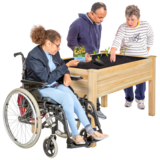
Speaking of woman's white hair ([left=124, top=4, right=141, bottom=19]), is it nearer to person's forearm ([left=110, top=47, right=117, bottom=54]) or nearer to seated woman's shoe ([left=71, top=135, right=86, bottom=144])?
person's forearm ([left=110, top=47, right=117, bottom=54])

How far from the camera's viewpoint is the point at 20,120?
5035mm

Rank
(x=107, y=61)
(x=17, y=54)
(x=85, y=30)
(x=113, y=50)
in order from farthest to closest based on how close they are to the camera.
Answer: (x=113, y=50) < (x=85, y=30) < (x=107, y=61) < (x=17, y=54)

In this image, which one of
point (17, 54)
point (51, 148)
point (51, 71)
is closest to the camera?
point (51, 148)

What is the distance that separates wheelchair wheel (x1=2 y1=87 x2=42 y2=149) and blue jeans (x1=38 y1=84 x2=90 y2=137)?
232mm

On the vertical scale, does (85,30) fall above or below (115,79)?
above

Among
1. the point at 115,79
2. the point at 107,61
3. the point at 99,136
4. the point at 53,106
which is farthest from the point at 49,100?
the point at 107,61

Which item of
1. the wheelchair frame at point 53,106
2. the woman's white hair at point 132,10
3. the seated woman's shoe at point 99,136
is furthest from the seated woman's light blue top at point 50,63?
the woman's white hair at point 132,10

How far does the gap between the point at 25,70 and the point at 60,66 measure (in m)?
0.43

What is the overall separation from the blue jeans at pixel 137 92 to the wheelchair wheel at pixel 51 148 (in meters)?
2.22

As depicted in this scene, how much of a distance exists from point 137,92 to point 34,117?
2342 millimetres

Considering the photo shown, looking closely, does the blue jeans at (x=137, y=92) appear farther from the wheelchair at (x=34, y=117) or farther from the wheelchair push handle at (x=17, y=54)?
the wheelchair push handle at (x=17, y=54)

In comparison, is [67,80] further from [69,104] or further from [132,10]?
[132,10]

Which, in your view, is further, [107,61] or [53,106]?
[107,61]

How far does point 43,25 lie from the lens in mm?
5008
